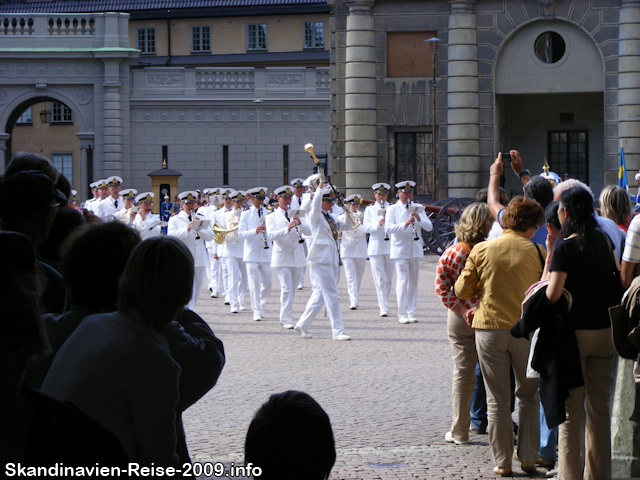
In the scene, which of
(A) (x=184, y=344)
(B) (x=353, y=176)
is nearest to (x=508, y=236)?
(A) (x=184, y=344)

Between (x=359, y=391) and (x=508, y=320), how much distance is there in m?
3.02

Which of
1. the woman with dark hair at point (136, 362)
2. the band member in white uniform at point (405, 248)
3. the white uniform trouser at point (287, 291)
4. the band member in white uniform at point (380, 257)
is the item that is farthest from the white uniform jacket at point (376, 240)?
the woman with dark hair at point (136, 362)

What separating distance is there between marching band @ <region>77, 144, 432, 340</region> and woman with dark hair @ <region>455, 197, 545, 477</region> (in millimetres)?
6386

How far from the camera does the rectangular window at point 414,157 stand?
30156mm

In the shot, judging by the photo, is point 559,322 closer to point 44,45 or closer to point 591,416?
point 591,416

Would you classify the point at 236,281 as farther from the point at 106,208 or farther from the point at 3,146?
the point at 3,146

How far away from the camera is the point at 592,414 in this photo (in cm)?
563

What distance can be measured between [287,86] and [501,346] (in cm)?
3582

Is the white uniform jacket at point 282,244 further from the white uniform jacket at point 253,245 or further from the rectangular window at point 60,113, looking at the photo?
the rectangular window at point 60,113

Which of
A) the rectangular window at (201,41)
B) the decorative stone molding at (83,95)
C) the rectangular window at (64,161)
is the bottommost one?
the rectangular window at (64,161)

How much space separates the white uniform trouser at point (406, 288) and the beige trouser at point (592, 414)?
9011 millimetres

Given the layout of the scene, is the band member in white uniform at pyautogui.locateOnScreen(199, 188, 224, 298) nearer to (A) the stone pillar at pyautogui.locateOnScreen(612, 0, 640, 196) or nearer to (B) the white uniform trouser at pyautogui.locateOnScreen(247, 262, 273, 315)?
(B) the white uniform trouser at pyautogui.locateOnScreen(247, 262, 273, 315)

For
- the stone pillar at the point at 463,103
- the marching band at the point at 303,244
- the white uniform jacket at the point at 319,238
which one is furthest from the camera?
the stone pillar at the point at 463,103

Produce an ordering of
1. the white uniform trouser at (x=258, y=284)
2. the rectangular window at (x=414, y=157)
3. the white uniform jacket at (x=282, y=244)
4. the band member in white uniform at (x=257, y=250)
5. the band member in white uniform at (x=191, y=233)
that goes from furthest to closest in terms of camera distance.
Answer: the rectangular window at (x=414, y=157), the band member in white uniform at (x=191, y=233), the band member in white uniform at (x=257, y=250), the white uniform trouser at (x=258, y=284), the white uniform jacket at (x=282, y=244)
